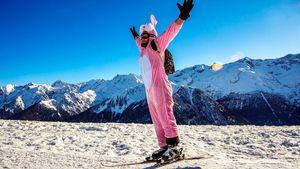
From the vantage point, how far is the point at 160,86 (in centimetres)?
699

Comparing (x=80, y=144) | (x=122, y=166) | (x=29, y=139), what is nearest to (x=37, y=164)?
(x=122, y=166)

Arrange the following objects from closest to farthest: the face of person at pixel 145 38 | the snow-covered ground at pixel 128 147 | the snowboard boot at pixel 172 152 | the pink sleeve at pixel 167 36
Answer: the snowboard boot at pixel 172 152, the snow-covered ground at pixel 128 147, the pink sleeve at pixel 167 36, the face of person at pixel 145 38

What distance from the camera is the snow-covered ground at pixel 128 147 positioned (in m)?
6.86

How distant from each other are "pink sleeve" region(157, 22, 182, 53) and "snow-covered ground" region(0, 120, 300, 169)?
2.14 meters

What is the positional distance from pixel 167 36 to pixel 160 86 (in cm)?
95

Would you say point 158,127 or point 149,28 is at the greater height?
point 149,28

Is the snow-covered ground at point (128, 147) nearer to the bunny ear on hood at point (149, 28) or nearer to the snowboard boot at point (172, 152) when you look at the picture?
the snowboard boot at point (172, 152)

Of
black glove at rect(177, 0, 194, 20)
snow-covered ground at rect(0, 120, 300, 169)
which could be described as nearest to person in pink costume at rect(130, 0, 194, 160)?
black glove at rect(177, 0, 194, 20)

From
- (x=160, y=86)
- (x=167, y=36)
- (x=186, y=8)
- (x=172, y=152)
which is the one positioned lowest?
(x=172, y=152)

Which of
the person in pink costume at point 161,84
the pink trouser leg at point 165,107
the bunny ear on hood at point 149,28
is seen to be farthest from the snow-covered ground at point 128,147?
the bunny ear on hood at point 149,28

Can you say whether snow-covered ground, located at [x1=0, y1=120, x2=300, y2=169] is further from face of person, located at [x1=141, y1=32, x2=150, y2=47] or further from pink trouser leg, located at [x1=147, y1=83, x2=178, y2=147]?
face of person, located at [x1=141, y1=32, x2=150, y2=47]

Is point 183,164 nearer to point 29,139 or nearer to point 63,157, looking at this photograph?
point 63,157

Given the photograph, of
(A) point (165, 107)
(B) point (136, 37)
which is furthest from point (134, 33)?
(A) point (165, 107)

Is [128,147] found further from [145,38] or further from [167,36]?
[167,36]
